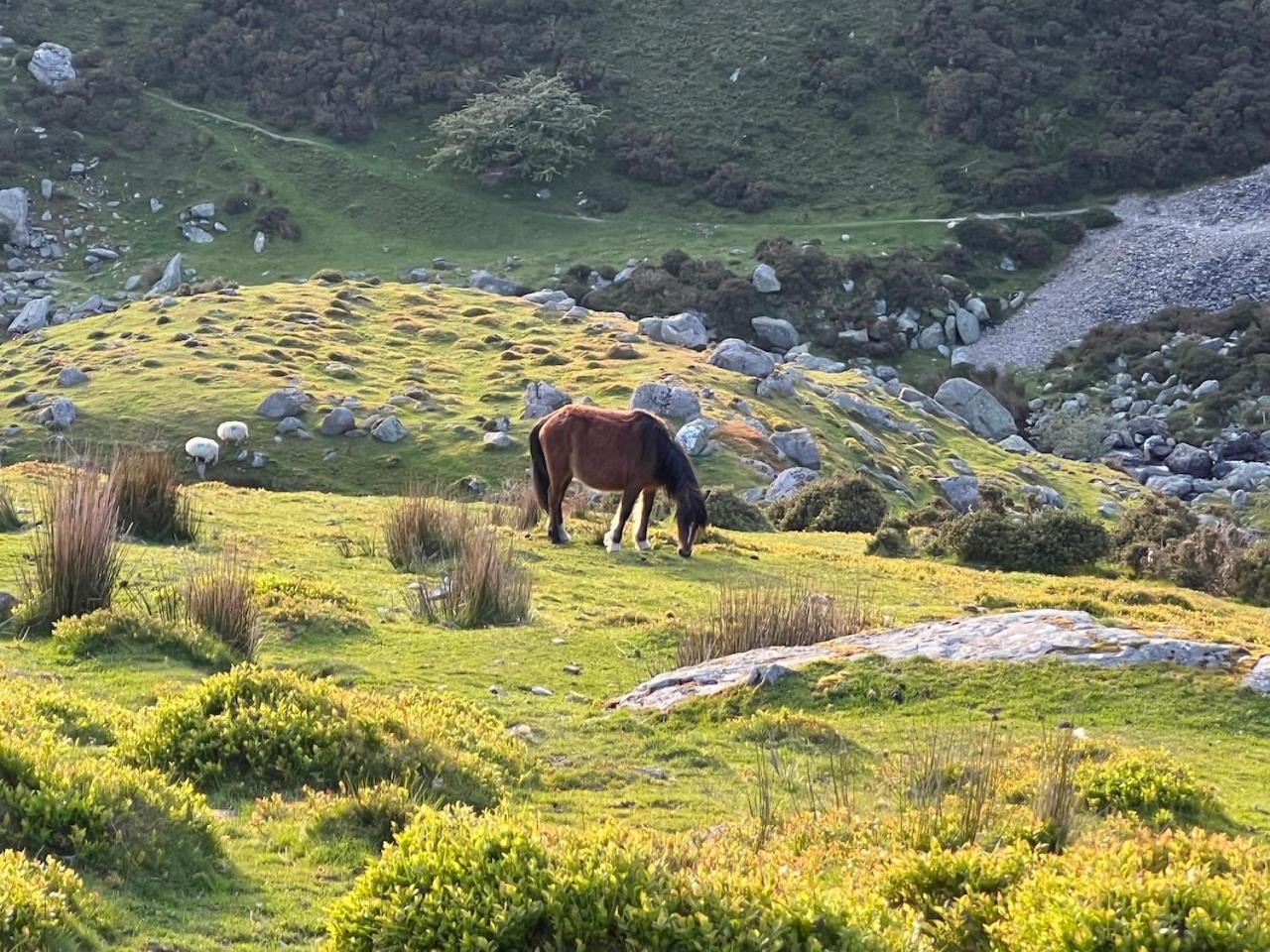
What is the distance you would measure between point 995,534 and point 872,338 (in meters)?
37.9

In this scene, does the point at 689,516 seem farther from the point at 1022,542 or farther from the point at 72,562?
the point at 72,562

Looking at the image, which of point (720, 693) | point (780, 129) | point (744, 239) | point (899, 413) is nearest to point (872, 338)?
point (744, 239)

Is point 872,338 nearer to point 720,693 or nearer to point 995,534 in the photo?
point 995,534

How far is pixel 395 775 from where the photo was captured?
30.2 ft

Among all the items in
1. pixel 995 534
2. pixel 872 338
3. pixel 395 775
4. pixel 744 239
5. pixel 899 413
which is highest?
pixel 744 239

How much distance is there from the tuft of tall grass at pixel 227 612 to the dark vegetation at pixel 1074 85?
70857 millimetres

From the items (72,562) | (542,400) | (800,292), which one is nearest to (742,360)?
(542,400)

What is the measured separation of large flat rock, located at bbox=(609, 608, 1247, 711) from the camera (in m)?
12.9

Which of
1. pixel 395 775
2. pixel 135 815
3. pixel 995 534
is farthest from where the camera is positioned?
pixel 995 534

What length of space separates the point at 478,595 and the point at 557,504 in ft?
24.3

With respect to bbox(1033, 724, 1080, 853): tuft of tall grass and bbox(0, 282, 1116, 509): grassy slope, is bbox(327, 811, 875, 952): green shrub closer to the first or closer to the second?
bbox(1033, 724, 1080, 853): tuft of tall grass

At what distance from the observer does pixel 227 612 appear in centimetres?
1313

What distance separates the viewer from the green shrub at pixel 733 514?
3069 centimetres

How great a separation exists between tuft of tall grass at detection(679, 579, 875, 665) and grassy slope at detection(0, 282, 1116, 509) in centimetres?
1923
